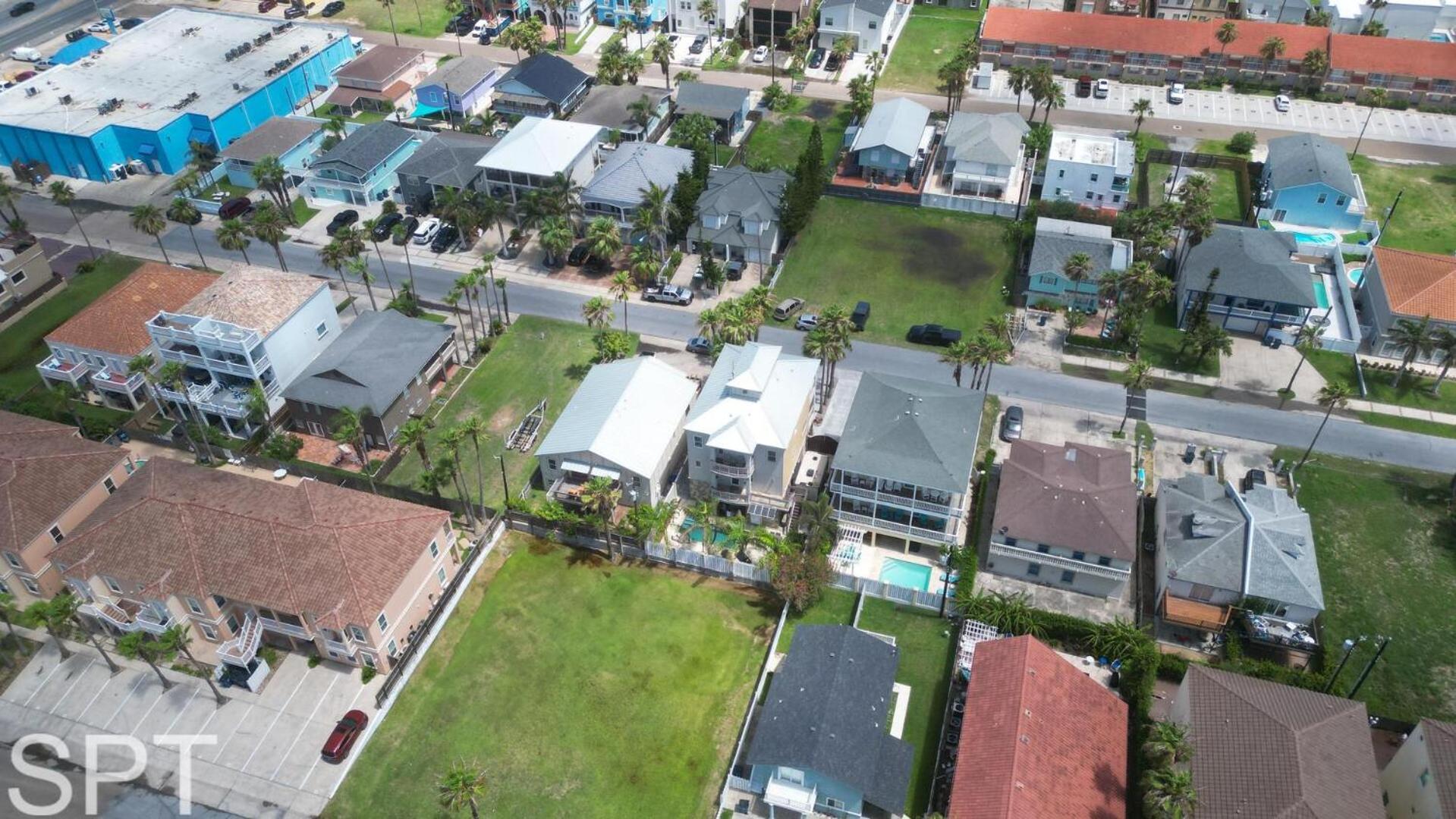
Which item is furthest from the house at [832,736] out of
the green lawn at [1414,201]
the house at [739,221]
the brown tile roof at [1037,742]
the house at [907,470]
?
the green lawn at [1414,201]

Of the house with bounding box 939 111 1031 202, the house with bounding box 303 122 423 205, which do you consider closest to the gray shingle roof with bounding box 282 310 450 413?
the house with bounding box 303 122 423 205

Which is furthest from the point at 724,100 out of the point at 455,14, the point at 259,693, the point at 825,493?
the point at 259,693

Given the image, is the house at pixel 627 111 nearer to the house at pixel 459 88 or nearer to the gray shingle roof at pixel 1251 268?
the house at pixel 459 88

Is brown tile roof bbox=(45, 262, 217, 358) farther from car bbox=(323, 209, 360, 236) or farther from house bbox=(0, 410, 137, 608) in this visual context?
car bbox=(323, 209, 360, 236)

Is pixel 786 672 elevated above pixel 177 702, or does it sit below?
above

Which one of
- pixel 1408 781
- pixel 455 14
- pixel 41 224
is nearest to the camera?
pixel 1408 781

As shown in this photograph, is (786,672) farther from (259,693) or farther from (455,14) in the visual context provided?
(455,14)
